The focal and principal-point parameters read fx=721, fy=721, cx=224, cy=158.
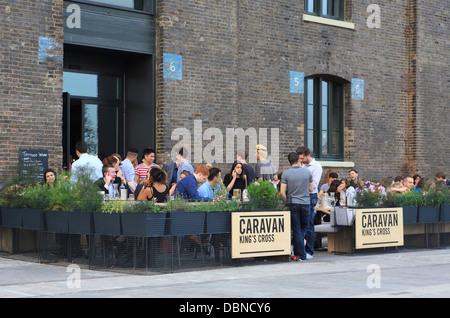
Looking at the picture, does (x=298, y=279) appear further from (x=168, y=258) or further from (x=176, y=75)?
(x=176, y=75)

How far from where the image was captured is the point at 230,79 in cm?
1672

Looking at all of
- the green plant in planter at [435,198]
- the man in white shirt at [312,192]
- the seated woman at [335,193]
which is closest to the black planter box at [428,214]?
the green plant in planter at [435,198]

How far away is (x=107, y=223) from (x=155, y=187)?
39.3 inches

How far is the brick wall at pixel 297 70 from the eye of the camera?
1597cm

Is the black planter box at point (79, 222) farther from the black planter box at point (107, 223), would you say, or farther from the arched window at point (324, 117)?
the arched window at point (324, 117)

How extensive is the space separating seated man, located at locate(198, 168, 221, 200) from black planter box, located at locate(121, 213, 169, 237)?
2.06 m

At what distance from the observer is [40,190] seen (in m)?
11.6

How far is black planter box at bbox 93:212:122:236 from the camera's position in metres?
10.0

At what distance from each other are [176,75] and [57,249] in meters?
5.96

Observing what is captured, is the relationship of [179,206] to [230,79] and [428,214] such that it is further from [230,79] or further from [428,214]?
[230,79]

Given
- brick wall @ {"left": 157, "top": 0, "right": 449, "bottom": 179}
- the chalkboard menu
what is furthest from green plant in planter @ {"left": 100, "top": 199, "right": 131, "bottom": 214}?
brick wall @ {"left": 157, "top": 0, "right": 449, "bottom": 179}

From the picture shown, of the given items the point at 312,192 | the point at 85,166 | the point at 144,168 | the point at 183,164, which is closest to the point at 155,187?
the point at 85,166

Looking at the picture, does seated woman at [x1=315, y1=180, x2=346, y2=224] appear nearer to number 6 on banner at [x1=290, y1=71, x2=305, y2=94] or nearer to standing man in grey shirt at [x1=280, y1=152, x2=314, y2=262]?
standing man in grey shirt at [x1=280, y1=152, x2=314, y2=262]
